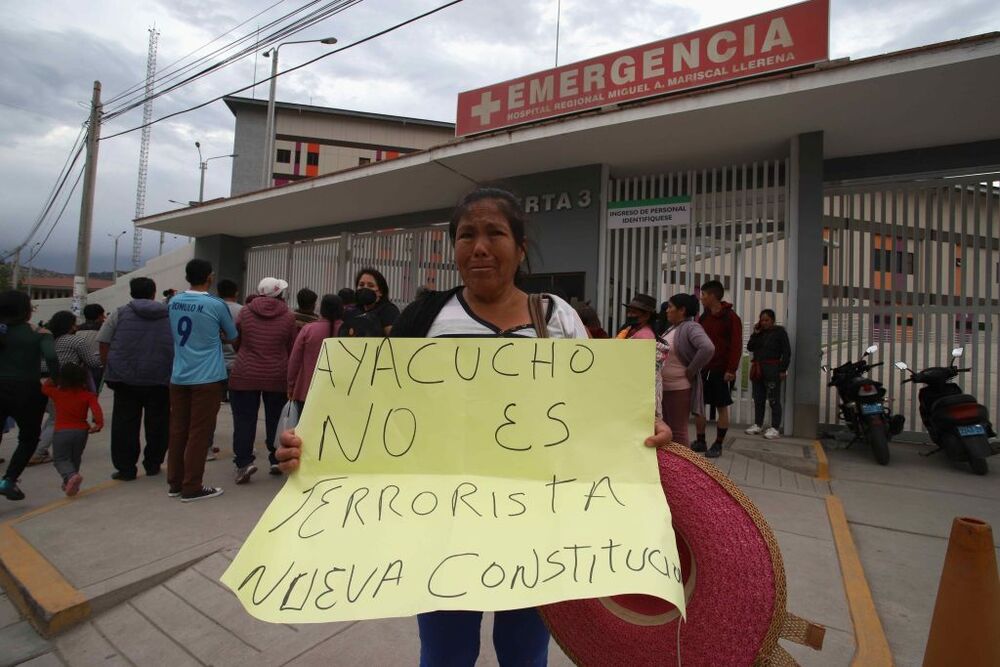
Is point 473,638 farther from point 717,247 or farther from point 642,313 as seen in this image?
point 717,247

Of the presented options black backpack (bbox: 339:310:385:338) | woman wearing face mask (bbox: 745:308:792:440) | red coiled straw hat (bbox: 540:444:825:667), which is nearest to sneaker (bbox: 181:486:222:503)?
black backpack (bbox: 339:310:385:338)

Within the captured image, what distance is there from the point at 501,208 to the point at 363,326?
7.27 feet

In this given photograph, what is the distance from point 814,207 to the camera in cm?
596

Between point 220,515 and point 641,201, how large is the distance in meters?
6.05

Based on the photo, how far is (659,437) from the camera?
117cm

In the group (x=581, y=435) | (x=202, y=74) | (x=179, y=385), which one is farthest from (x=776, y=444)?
(x=202, y=74)

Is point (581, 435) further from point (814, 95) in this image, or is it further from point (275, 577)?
point (814, 95)

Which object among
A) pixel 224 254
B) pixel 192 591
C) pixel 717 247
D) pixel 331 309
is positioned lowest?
pixel 192 591

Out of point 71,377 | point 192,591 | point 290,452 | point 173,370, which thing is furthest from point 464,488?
point 71,377

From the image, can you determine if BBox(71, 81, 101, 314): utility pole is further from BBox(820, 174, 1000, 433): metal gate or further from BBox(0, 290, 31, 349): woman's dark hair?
BBox(820, 174, 1000, 433): metal gate

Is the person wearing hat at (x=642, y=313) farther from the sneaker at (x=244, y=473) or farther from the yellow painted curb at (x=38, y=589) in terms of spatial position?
the yellow painted curb at (x=38, y=589)

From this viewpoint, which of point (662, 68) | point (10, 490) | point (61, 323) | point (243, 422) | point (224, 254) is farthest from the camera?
point (224, 254)

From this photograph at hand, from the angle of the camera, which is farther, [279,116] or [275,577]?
[279,116]

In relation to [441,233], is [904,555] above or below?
below
